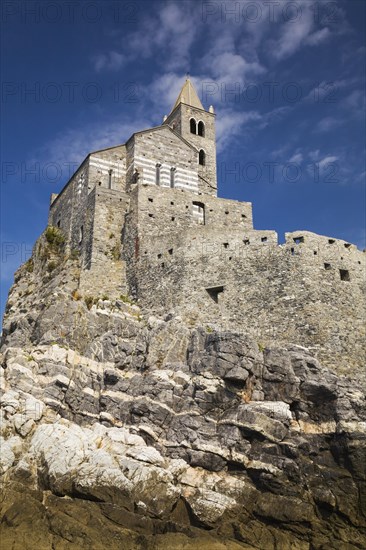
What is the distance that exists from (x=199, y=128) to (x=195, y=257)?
22.0m

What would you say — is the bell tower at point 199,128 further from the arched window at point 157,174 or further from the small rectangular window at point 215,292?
the small rectangular window at point 215,292

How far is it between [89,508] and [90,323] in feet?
39.2

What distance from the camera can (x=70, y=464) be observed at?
25.1 metres

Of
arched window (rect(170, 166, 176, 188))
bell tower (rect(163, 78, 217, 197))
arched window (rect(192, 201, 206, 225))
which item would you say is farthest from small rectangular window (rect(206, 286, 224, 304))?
bell tower (rect(163, 78, 217, 197))

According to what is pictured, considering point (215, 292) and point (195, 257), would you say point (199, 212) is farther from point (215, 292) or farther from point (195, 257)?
point (215, 292)

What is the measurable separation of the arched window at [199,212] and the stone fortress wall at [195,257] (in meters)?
0.08

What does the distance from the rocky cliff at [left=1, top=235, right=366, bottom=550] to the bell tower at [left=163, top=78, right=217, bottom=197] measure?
18703 millimetres

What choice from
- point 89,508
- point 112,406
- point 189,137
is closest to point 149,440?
point 112,406

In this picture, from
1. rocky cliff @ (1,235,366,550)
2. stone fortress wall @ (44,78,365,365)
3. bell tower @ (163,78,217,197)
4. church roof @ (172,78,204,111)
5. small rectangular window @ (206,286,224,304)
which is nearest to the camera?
rocky cliff @ (1,235,366,550)

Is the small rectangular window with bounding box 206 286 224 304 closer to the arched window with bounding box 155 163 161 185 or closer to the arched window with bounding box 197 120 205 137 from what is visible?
the arched window with bounding box 155 163 161 185

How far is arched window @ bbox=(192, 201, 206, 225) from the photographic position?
135 feet

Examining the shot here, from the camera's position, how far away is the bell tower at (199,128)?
161 ft

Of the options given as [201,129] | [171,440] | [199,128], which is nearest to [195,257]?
[171,440]

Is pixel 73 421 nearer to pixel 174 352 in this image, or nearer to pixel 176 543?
pixel 174 352
